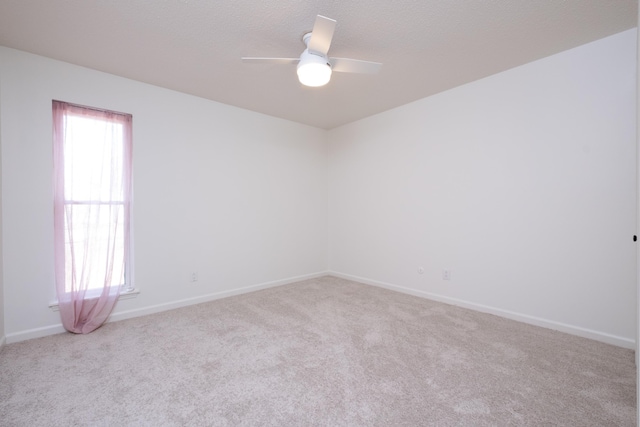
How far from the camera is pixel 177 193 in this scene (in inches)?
135

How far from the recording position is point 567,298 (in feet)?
8.64

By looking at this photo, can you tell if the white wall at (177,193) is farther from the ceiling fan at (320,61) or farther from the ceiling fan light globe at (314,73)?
the ceiling fan light globe at (314,73)

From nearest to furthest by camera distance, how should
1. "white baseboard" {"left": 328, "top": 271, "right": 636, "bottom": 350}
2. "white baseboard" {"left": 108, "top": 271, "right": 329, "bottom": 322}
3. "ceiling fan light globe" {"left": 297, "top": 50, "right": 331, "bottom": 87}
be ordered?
"ceiling fan light globe" {"left": 297, "top": 50, "right": 331, "bottom": 87}
"white baseboard" {"left": 328, "top": 271, "right": 636, "bottom": 350}
"white baseboard" {"left": 108, "top": 271, "right": 329, "bottom": 322}

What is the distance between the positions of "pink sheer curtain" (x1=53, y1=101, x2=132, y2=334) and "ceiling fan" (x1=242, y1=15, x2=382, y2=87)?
1.89 m

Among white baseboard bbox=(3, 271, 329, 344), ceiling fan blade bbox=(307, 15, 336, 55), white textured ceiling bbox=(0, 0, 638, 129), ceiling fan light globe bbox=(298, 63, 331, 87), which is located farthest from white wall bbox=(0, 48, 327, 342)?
Result: ceiling fan blade bbox=(307, 15, 336, 55)

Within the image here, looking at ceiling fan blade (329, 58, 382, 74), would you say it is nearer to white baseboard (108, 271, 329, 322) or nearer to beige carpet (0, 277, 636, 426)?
beige carpet (0, 277, 636, 426)

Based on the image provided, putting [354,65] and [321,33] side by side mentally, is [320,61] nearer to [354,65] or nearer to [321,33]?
[321,33]

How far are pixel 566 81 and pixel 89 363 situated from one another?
4.63 meters

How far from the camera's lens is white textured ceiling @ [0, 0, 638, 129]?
201 centimetres

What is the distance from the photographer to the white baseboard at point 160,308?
2564 mm

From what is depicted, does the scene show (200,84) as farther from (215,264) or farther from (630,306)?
(630,306)

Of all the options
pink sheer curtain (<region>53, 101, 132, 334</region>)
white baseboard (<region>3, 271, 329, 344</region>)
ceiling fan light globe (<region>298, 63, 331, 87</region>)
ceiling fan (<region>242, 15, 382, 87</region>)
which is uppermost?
ceiling fan (<region>242, 15, 382, 87</region>)

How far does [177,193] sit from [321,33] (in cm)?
251

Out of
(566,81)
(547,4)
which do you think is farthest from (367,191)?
(547,4)
